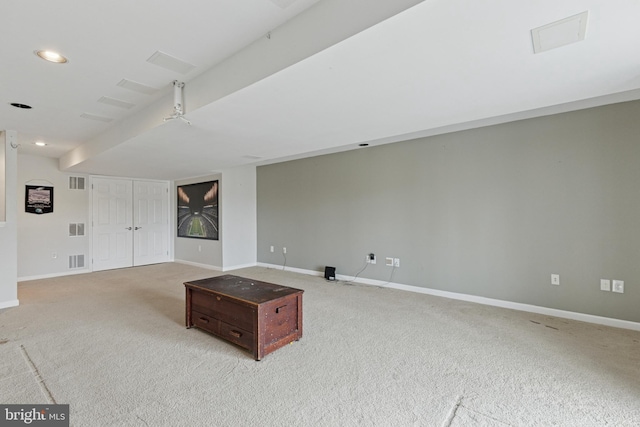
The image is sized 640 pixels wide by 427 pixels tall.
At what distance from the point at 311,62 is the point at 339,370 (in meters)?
2.18

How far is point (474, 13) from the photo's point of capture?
57.1 inches

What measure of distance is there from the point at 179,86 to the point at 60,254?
17.6 ft

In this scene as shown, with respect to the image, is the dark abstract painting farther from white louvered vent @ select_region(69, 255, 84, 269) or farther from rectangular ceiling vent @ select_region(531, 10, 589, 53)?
rectangular ceiling vent @ select_region(531, 10, 589, 53)

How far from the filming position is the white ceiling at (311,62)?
5.17 feet

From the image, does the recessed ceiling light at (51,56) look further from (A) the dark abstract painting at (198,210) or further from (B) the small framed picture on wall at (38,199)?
(B) the small framed picture on wall at (38,199)

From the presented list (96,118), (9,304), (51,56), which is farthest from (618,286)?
(9,304)

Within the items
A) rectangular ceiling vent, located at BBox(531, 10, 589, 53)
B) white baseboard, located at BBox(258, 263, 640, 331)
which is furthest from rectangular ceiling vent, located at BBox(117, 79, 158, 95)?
white baseboard, located at BBox(258, 263, 640, 331)

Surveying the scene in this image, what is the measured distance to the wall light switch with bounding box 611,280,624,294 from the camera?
3.04 meters

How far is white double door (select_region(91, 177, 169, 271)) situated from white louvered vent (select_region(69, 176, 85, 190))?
20cm

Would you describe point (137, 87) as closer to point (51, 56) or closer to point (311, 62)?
point (51, 56)

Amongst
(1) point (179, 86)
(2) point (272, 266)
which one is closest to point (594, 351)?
(1) point (179, 86)

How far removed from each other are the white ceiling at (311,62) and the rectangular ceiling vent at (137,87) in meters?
0.07

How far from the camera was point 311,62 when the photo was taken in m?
1.85

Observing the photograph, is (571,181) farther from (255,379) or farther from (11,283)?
(11,283)
